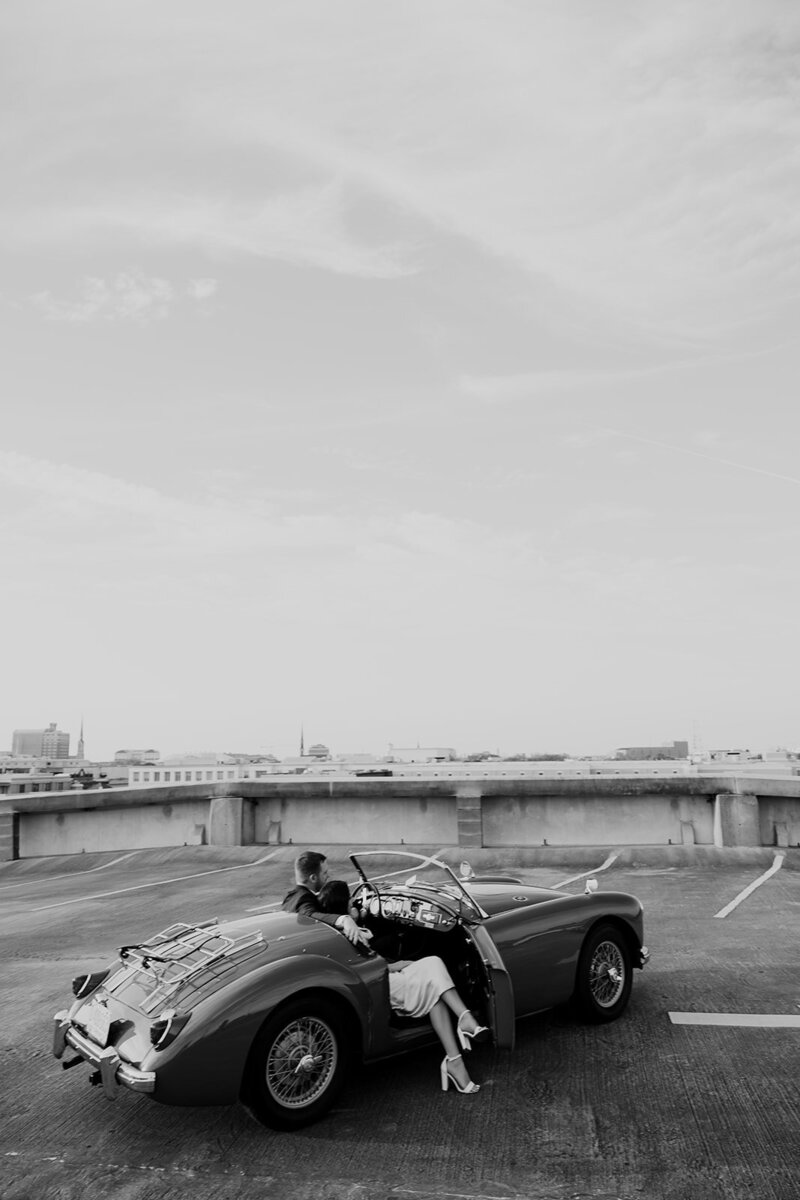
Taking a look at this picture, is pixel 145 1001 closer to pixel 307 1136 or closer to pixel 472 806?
pixel 307 1136

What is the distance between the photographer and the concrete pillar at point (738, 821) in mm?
14141

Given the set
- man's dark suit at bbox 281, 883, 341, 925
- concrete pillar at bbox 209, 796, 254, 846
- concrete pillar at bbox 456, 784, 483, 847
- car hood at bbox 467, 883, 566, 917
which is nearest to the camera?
man's dark suit at bbox 281, 883, 341, 925

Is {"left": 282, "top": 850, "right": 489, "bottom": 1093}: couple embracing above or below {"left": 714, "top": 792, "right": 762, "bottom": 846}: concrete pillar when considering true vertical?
above

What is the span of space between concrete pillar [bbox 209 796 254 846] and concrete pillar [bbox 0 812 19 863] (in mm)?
3821

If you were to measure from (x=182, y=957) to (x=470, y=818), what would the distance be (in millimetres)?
10924

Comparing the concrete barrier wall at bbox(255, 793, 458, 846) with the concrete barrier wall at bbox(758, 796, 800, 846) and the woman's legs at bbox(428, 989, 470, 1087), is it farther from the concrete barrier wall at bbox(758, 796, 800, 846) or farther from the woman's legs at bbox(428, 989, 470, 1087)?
the woman's legs at bbox(428, 989, 470, 1087)

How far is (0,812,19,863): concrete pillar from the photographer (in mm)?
16375

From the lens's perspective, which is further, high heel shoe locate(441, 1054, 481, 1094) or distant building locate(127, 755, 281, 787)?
distant building locate(127, 755, 281, 787)

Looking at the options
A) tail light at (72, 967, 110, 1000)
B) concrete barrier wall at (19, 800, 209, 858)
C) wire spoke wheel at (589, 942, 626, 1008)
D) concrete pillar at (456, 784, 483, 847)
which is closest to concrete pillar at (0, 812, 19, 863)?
concrete barrier wall at (19, 800, 209, 858)

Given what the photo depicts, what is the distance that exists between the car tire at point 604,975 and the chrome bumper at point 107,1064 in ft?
9.76

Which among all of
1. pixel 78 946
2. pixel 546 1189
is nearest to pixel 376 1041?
pixel 546 1189

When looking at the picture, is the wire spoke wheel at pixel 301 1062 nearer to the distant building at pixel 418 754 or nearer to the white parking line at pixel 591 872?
the white parking line at pixel 591 872

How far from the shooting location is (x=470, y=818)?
50.0ft

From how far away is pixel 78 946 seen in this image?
→ 9.04 m
